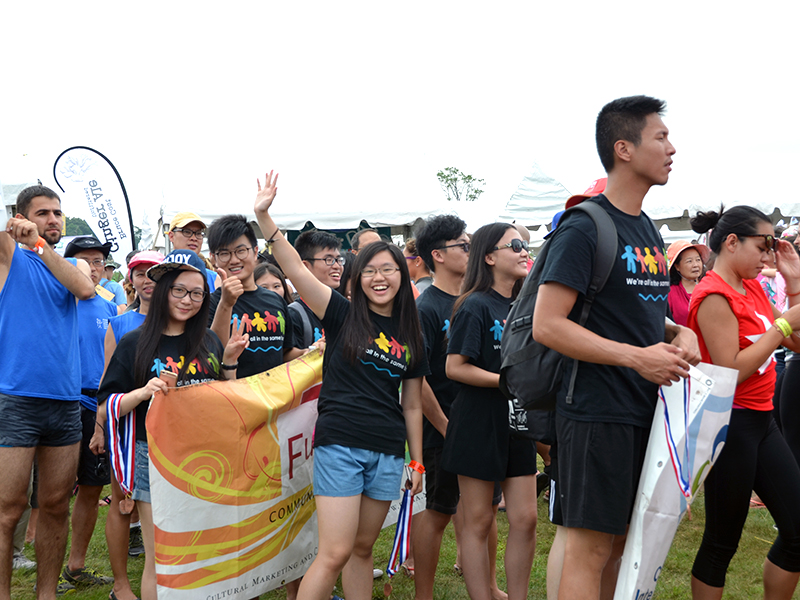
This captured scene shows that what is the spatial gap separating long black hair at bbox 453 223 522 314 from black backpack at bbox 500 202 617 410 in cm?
102

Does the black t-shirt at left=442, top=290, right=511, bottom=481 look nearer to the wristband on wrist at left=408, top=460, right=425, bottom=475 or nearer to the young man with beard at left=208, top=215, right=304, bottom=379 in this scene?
the wristband on wrist at left=408, top=460, right=425, bottom=475

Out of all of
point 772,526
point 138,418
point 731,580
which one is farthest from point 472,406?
point 772,526

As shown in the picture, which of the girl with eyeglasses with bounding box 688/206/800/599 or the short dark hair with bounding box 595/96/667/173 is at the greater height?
the short dark hair with bounding box 595/96/667/173

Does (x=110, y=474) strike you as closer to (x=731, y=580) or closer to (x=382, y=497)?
(x=382, y=497)

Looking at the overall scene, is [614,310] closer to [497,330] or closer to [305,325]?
[497,330]

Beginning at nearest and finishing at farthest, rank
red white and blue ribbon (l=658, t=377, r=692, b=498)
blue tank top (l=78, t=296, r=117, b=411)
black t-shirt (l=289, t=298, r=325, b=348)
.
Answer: red white and blue ribbon (l=658, t=377, r=692, b=498) < black t-shirt (l=289, t=298, r=325, b=348) < blue tank top (l=78, t=296, r=117, b=411)

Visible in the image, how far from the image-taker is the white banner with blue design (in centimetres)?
245

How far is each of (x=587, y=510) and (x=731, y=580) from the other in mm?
2679

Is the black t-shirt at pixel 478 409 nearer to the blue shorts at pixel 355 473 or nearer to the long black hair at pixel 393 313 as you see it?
the long black hair at pixel 393 313

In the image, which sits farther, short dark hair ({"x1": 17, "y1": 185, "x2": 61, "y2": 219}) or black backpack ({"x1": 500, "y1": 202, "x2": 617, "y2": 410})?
short dark hair ({"x1": 17, "y1": 185, "x2": 61, "y2": 219})

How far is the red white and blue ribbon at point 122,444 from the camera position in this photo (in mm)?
3506

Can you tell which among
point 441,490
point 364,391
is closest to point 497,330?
point 364,391

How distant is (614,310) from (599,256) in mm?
221

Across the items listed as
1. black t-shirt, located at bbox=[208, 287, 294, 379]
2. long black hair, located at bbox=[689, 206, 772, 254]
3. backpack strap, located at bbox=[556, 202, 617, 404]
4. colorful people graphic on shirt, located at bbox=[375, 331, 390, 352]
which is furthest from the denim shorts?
long black hair, located at bbox=[689, 206, 772, 254]
